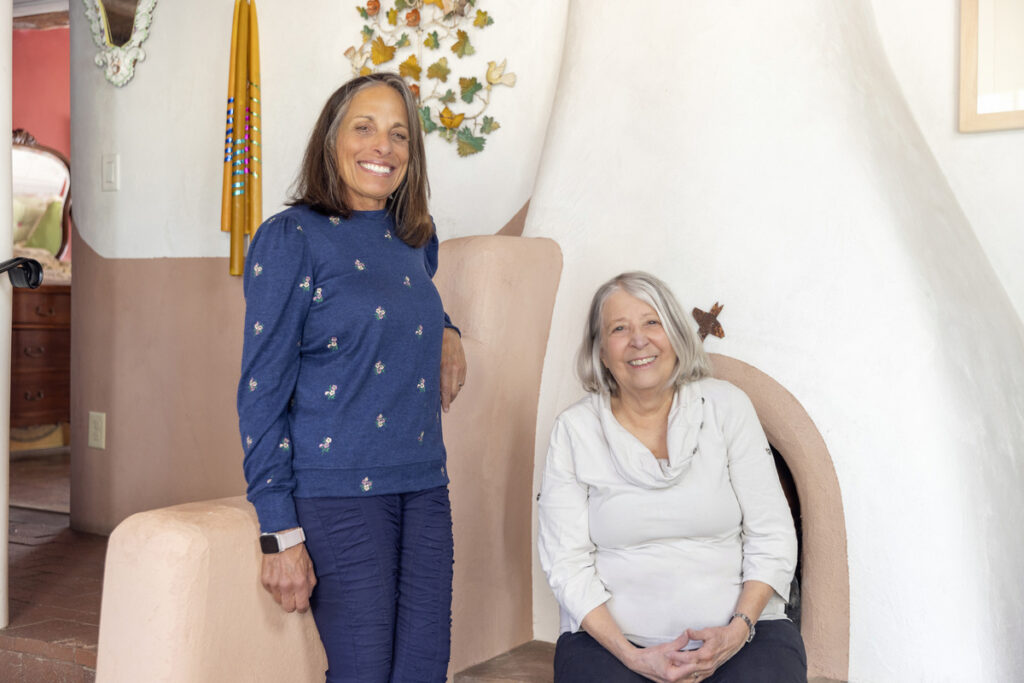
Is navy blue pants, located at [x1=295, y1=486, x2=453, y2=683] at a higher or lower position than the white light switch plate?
lower

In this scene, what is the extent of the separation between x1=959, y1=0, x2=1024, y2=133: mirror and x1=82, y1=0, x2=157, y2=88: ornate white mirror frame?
8.94 feet

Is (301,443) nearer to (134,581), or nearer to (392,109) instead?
(134,581)

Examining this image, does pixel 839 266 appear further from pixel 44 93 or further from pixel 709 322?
pixel 44 93

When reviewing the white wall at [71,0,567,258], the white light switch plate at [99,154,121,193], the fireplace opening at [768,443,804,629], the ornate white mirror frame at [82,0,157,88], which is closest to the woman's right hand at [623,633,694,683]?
the fireplace opening at [768,443,804,629]

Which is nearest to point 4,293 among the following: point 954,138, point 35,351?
point 954,138

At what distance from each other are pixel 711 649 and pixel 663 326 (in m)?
0.62

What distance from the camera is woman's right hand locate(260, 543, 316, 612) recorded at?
1408 mm

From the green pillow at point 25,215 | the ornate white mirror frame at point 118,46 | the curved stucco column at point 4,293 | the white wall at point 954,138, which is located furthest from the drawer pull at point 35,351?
the white wall at point 954,138

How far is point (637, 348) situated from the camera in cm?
186

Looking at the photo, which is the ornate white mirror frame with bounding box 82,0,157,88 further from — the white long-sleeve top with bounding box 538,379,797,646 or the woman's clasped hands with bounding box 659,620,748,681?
the woman's clasped hands with bounding box 659,620,748,681

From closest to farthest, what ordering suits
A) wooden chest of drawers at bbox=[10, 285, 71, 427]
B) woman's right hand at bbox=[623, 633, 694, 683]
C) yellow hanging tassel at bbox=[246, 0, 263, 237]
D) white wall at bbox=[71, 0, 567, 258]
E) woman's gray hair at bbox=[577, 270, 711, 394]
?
woman's right hand at bbox=[623, 633, 694, 683] < woman's gray hair at bbox=[577, 270, 711, 394] < white wall at bbox=[71, 0, 567, 258] < yellow hanging tassel at bbox=[246, 0, 263, 237] < wooden chest of drawers at bbox=[10, 285, 71, 427]

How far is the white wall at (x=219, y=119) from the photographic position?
279cm

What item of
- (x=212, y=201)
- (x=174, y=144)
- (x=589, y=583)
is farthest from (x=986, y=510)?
(x=174, y=144)

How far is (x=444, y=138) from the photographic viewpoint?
2.88m
